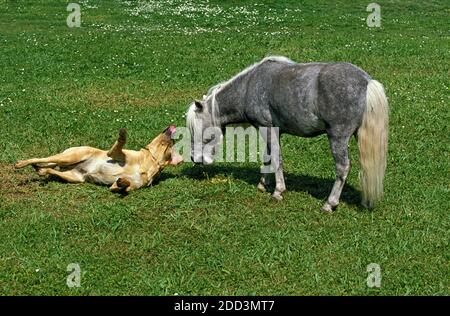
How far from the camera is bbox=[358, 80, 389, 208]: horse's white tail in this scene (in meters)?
8.82

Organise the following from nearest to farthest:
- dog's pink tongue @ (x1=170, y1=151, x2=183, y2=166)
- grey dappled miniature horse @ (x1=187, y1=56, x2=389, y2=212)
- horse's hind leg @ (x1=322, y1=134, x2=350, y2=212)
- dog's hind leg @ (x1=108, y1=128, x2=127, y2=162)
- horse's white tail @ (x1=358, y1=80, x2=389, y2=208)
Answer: horse's white tail @ (x1=358, y1=80, x2=389, y2=208), grey dappled miniature horse @ (x1=187, y1=56, x2=389, y2=212), horse's hind leg @ (x1=322, y1=134, x2=350, y2=212), dog's hind leg @ (x1=108, y1=128, x2=127, y2=162), dog's pink tongue @ (x1=170, y1=151, x2=183, y2=166)

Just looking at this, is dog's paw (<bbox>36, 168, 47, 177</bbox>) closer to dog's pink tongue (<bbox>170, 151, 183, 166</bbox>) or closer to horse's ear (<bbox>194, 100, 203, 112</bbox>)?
dog's pink tongue (<bbox>170, 151, 183, 166</bbox>)

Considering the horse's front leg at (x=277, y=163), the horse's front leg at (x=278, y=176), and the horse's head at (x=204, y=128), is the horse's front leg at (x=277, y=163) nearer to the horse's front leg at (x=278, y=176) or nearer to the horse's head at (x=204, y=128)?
the horse's front leg at (x=278, y=176)

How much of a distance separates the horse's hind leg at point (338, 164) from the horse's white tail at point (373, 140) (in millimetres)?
264

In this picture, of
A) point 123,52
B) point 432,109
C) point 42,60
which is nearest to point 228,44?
point 123,52

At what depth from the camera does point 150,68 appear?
1950 centimetres

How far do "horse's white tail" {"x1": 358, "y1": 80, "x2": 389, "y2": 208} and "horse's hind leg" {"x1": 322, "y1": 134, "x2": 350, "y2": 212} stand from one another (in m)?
0.26

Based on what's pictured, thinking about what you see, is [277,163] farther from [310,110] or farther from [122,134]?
[122,134]

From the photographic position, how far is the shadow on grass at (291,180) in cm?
1034

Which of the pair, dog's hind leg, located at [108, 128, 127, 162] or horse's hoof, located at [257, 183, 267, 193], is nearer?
dog's hind leg, located at [108, 128, 127, 162]

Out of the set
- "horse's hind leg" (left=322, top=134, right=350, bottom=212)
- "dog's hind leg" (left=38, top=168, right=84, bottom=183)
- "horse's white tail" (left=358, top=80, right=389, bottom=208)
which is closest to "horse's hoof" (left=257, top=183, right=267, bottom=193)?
"horse's hind leg" (left=322, top=134, right=350, bottom=212)

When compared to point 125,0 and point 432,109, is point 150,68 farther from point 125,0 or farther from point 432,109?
point 125,0

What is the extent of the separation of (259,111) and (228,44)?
44.7 feet

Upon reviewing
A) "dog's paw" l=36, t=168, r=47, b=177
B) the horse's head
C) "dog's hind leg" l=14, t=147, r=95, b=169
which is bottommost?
"dog's paw" l=36, t=168, r=47, b=177
